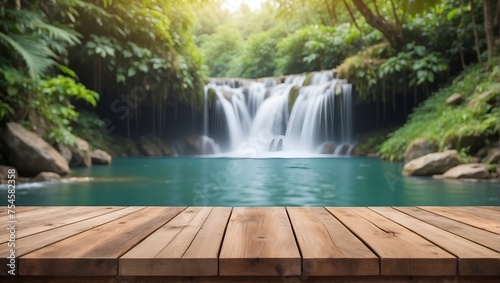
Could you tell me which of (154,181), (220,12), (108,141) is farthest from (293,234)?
(220,12)

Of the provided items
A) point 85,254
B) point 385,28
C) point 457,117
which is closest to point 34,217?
point 85,254

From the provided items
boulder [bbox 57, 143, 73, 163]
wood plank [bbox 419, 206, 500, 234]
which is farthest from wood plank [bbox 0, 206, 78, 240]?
boulder [bbox 57, 143, 73, 163]

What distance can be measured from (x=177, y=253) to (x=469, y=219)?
1.28m

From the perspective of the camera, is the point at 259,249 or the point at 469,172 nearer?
the point at 259,249

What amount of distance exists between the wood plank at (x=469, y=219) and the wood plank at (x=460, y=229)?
0.04 metres

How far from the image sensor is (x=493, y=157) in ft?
21.7

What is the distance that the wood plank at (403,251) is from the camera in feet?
3.73

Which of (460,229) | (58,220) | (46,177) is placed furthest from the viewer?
(46,177)

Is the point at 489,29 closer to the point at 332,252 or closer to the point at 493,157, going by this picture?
the point at 493,157

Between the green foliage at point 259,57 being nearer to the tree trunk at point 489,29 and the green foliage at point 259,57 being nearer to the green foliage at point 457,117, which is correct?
the green foliage at point 457,117

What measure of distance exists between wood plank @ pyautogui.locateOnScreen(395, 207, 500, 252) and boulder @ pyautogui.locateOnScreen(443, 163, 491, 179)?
4.80m

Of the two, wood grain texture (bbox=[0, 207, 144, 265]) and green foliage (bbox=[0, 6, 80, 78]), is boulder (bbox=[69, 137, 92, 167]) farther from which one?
wood grain texture (bbox=[0, 207, 144, 265])

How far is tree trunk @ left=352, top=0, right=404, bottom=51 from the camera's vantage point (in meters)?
12.0

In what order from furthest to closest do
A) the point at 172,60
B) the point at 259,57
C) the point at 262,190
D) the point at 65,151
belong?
A: the point at 259,57
the point at 172,60
the point at 65,151
the point at 262,190
